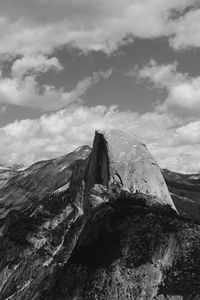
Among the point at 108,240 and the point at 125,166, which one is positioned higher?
the point at 125,166

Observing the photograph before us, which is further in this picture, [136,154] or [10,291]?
[136,154]

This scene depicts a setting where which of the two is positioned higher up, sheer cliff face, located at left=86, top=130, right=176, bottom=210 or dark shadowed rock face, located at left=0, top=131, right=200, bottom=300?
sheer cliff face, located at left=86, top=130, right=176, bottom=210

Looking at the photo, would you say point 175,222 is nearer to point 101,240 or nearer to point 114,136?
point 101,240

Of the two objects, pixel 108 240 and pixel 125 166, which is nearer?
pixel 108 240

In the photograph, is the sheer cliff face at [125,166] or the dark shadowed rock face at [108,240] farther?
the sheer cliff face at [125,166]

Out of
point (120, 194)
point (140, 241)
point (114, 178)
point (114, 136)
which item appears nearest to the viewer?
point (140, 241)

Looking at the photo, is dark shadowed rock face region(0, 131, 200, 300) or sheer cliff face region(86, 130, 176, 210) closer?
dark shadowed rock face region(0, 131, 200, 300)

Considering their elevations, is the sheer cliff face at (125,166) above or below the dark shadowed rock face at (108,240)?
above

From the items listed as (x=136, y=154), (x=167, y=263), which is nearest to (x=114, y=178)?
(x=136, y=154)
